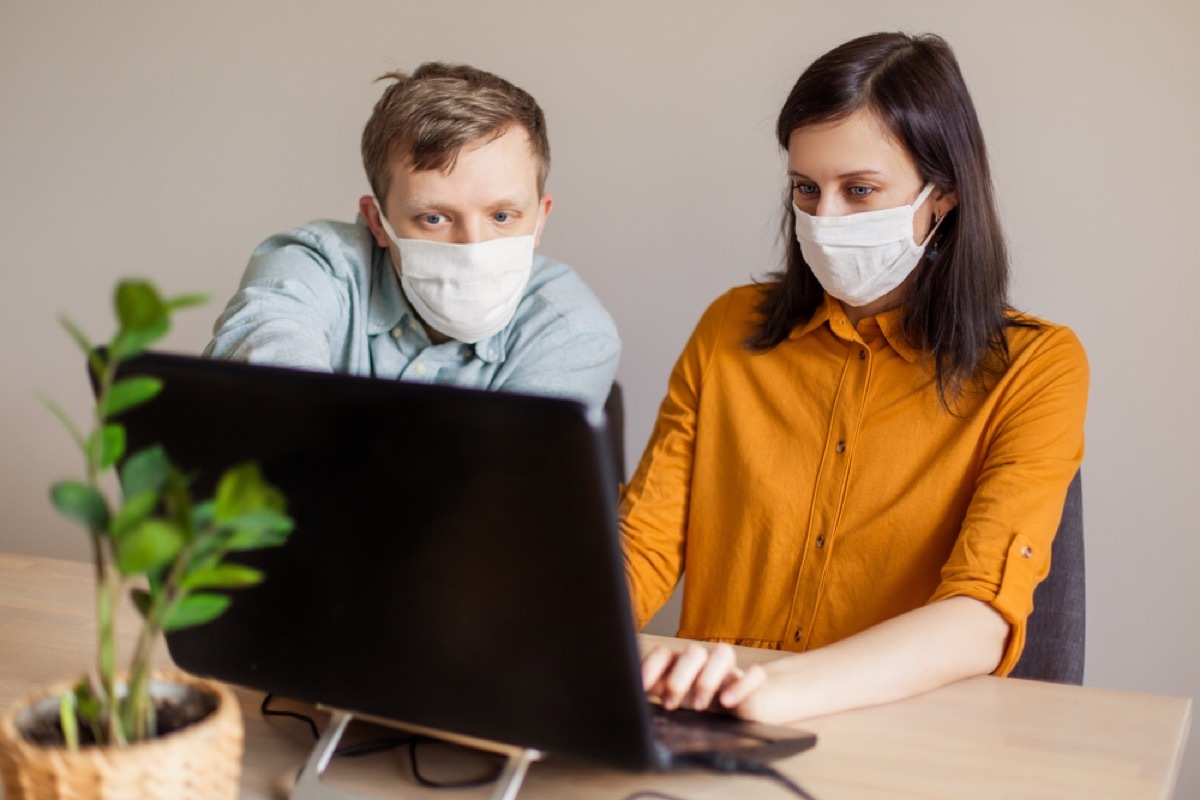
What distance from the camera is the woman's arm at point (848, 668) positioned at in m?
1.00

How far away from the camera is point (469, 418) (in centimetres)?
72

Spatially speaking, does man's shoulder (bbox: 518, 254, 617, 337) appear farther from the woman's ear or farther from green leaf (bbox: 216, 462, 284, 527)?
green leaf (bbox: 216, 462, 284, 527)

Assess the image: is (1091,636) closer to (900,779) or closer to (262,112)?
(900,779)

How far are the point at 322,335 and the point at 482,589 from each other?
836 mm

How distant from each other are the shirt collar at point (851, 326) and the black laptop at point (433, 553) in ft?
2.61

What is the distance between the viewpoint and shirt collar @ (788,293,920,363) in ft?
4.99

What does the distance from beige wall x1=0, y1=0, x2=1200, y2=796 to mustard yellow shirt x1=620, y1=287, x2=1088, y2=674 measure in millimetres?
409

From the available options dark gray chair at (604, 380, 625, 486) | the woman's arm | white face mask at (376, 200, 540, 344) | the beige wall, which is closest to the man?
white face mask at (376, 200, 540, 344)

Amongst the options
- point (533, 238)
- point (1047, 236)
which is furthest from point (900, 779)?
point (1047, 236)

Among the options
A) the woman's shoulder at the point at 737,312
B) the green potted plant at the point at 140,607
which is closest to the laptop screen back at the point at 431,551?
the green potted plant at the point at 140,607

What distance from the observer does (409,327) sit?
1648 mm

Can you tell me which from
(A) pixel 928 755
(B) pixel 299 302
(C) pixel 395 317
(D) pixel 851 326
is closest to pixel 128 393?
(A) pixel 928 755

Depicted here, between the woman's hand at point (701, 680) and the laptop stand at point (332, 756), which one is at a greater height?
the woman's hand at point (701, 680)

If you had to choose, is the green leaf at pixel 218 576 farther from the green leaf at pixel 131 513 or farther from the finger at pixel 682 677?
the finger at pixel 682 677
